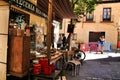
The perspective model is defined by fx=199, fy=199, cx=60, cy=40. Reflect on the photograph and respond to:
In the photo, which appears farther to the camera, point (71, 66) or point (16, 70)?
point (71, 66)

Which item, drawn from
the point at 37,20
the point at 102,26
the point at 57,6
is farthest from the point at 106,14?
the point at 57,6

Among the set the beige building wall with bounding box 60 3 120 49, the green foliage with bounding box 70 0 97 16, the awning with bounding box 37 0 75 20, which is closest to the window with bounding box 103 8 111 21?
the beige building wall with bounding box 60 3 120 49

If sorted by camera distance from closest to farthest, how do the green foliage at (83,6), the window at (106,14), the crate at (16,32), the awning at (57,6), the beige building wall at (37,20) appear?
the crate at (16,32), the awning at (57,6), the beige building wall at (37,20), the green foliage at (83,6), the window at (106,14)

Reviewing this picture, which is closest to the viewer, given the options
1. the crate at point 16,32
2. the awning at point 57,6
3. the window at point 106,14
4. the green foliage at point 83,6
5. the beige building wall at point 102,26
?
the crate at point 16,32

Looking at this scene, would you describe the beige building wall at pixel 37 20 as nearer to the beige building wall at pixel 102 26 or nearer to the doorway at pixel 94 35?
the doorway at pixel 94 35

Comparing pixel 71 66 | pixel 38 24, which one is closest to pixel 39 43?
pixel 38 24

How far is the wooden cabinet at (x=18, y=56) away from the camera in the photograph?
4277 millimetres

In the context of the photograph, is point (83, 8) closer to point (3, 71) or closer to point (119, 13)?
point (119, 13)

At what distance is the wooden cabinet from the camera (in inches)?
168

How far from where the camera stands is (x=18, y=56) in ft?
14.1

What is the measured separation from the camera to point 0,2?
456 cm

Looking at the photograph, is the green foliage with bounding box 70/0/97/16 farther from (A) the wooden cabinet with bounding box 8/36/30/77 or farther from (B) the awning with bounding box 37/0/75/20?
(A) the wooden cabinet with bounding box 8/36/30/77

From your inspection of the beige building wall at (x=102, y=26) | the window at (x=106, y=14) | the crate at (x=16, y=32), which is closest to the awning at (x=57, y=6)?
the crate at (x=16, y=32)

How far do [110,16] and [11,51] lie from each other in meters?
22.2
